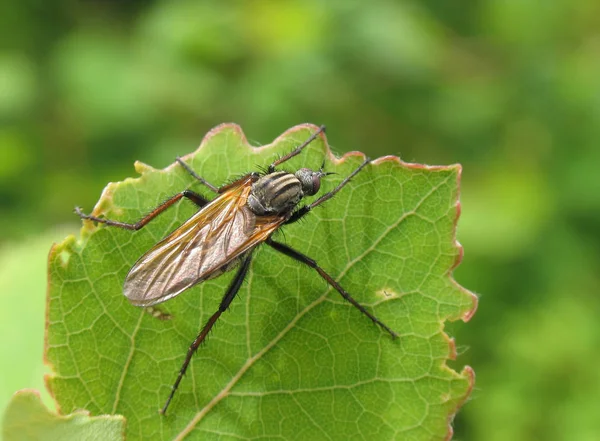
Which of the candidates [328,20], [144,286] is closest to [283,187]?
[144,286]

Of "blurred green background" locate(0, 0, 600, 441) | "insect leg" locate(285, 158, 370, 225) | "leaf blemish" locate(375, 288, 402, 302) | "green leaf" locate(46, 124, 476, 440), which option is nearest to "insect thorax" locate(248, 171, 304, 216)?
"insect leg" locate(285, 158, 370, 225)

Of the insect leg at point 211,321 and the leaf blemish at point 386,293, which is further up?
the insect leg at point 211,321

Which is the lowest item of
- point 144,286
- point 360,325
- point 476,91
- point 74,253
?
point 360,325

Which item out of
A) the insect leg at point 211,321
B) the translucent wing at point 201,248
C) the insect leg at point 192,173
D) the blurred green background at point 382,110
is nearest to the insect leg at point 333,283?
the insect leg at point 211,321

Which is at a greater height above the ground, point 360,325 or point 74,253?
point 74,253

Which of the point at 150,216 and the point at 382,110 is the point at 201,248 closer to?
the point at 150,216

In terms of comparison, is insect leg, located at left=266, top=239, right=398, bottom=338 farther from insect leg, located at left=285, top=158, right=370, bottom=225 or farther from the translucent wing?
the translucent wing

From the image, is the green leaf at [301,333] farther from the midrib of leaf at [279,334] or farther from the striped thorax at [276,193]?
the striped thorax at [276,193]

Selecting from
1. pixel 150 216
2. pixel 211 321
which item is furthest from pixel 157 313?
pixel 150 216

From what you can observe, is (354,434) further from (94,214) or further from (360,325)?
(94,214)
